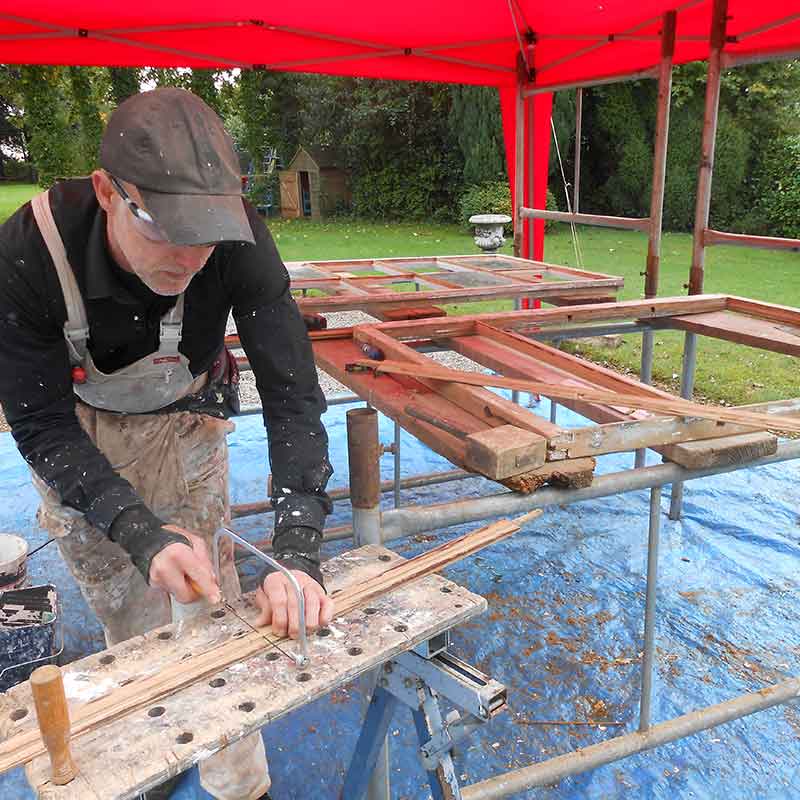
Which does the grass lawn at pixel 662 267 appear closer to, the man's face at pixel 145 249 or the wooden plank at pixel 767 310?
the wooden plank at pixel 767 310

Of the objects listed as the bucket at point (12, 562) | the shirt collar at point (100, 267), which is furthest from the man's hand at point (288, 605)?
the bucket at point (12, 562)

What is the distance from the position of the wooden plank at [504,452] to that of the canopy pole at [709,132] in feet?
8.86

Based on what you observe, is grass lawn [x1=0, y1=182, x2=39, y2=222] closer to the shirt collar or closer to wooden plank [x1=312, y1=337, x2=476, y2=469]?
wooden plank [x1=312, y1=337, x2=476, y2=469]

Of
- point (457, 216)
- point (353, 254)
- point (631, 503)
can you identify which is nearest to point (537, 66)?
point (631, 503)

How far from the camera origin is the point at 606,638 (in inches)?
129

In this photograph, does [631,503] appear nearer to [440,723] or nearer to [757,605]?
[757,605]

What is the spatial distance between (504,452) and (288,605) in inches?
22.1

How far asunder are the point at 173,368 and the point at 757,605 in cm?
287

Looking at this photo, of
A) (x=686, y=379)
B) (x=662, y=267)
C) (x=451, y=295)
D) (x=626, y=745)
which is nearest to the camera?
(x=626, y=745)

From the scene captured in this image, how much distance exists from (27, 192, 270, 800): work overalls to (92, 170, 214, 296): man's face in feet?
0.76

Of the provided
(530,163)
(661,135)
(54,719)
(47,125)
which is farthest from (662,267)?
(47,125)

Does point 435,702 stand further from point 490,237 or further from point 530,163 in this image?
point 490,237

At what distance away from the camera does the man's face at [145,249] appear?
4.83ft

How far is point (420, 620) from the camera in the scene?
144 centimetres
